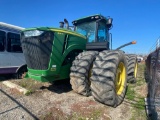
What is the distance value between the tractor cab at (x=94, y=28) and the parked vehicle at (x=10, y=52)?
3.26m

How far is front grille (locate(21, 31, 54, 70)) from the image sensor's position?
398 cm

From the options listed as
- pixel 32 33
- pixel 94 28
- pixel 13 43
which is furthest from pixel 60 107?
pixel 13 43

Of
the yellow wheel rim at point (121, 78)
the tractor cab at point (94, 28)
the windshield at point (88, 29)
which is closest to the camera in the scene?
the yellow wheel rim at point (121, 78)

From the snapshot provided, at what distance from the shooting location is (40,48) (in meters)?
4.00

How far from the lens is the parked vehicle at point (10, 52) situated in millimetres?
6785

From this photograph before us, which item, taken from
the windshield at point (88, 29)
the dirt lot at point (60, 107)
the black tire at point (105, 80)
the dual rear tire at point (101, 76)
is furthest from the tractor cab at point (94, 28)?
the dirt lot at point (60, 107)

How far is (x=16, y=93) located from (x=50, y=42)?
80.8 inches

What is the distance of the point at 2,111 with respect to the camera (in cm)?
346

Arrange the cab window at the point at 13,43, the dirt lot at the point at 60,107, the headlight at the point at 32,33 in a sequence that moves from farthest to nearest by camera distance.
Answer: the cab window at the point at 13,43, the headlight at the point at 32,33, the dirt lot at the point at 60,107

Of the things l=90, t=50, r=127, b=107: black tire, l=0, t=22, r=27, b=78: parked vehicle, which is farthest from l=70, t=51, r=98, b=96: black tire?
l=0, t=22, r=27, b=78: parked vehicle

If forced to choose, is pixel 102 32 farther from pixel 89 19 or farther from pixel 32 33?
pixel 32 33

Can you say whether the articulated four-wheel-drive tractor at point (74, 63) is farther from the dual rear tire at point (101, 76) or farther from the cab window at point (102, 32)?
the cab window at point (102, 32)

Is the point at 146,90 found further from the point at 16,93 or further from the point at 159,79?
the point at 16,93

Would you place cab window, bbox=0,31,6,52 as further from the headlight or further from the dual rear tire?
the dual rear tire
